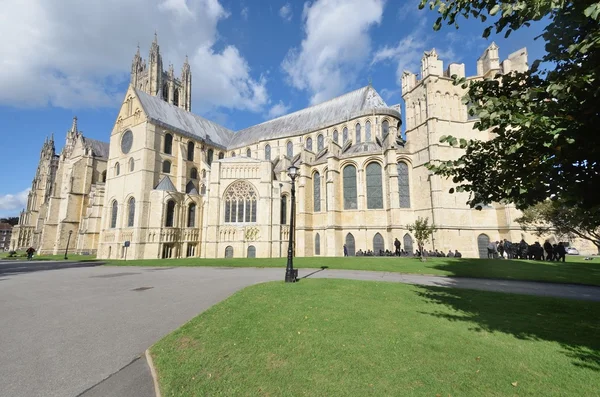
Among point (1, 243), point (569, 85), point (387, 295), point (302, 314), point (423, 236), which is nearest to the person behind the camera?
point (569, 85)

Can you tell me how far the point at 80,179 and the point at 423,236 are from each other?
1922 inches

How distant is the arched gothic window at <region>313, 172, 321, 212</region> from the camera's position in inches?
1229

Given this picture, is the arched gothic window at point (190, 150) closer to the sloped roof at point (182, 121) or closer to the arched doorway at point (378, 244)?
the sloped roof at point (182, 121)

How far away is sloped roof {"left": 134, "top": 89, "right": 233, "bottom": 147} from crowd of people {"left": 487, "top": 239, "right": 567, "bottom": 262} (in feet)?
121

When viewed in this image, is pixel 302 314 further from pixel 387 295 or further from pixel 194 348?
pixel 387 295

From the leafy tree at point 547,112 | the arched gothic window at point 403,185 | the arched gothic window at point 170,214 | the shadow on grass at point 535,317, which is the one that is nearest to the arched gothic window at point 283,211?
the arched gothic window at point 403,185

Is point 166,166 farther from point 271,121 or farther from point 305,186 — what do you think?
point 271,121

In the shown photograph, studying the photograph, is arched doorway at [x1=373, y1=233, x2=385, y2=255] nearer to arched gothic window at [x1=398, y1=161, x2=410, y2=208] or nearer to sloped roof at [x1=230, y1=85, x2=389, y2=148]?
arched gothic window at [x1=398, y1=161, x2=410, y2=208]

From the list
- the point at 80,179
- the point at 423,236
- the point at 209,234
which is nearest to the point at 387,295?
the point at 423,236

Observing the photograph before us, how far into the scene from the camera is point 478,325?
17.0 feet

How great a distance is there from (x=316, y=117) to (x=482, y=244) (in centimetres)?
2580

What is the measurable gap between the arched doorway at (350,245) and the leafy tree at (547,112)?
2319cm

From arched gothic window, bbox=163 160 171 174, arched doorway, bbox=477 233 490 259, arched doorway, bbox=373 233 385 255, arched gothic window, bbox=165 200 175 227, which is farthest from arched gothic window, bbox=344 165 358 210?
arched gothic window, bbox=163 160 171 174

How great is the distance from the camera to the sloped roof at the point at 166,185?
1238 inches
